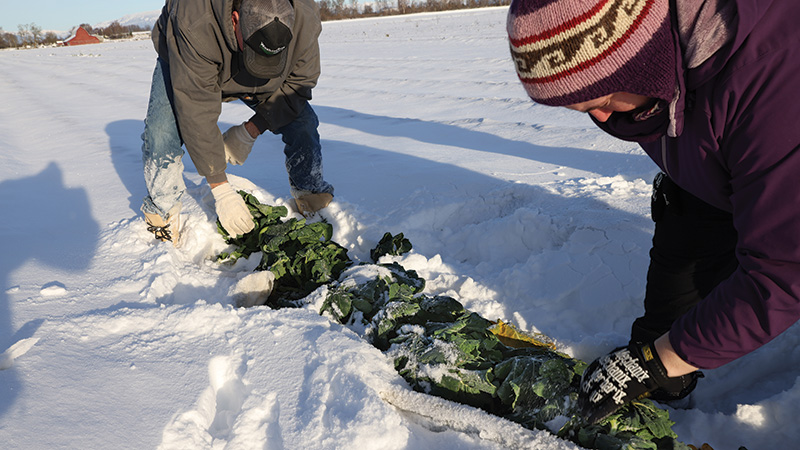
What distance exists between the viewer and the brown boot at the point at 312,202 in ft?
11.5

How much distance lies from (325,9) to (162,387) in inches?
1695

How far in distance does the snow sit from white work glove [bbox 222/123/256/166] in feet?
0.68

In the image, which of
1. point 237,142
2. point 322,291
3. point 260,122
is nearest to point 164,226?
point 237,142

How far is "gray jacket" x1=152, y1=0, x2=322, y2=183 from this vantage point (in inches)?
97.0

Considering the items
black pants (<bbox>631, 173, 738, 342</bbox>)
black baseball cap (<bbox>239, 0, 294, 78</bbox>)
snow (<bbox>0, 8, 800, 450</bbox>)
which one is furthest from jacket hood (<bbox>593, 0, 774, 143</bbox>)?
black baseball cap (<bbox>239, 0, 294, 78</bbox>)

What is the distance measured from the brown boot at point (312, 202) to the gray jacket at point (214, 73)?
51 centimetres

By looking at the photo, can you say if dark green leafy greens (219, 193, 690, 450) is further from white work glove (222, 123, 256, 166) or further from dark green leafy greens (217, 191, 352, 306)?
white work glove (222, 123, 256, 166)

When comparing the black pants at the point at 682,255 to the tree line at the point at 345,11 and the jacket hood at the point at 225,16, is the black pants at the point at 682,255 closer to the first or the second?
the jacket hood at the point at 225,16

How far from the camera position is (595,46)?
1186 mm

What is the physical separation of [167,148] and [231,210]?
554 mm

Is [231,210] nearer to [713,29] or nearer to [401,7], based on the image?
[713,29]

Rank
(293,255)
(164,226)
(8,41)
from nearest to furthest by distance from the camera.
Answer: (293,255), (164,226), (8,41)

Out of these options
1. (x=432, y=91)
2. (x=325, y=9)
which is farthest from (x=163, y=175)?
(x=325, y=9)

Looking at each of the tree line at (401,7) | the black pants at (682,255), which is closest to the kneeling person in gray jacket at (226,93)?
the black pants at (682,255)
